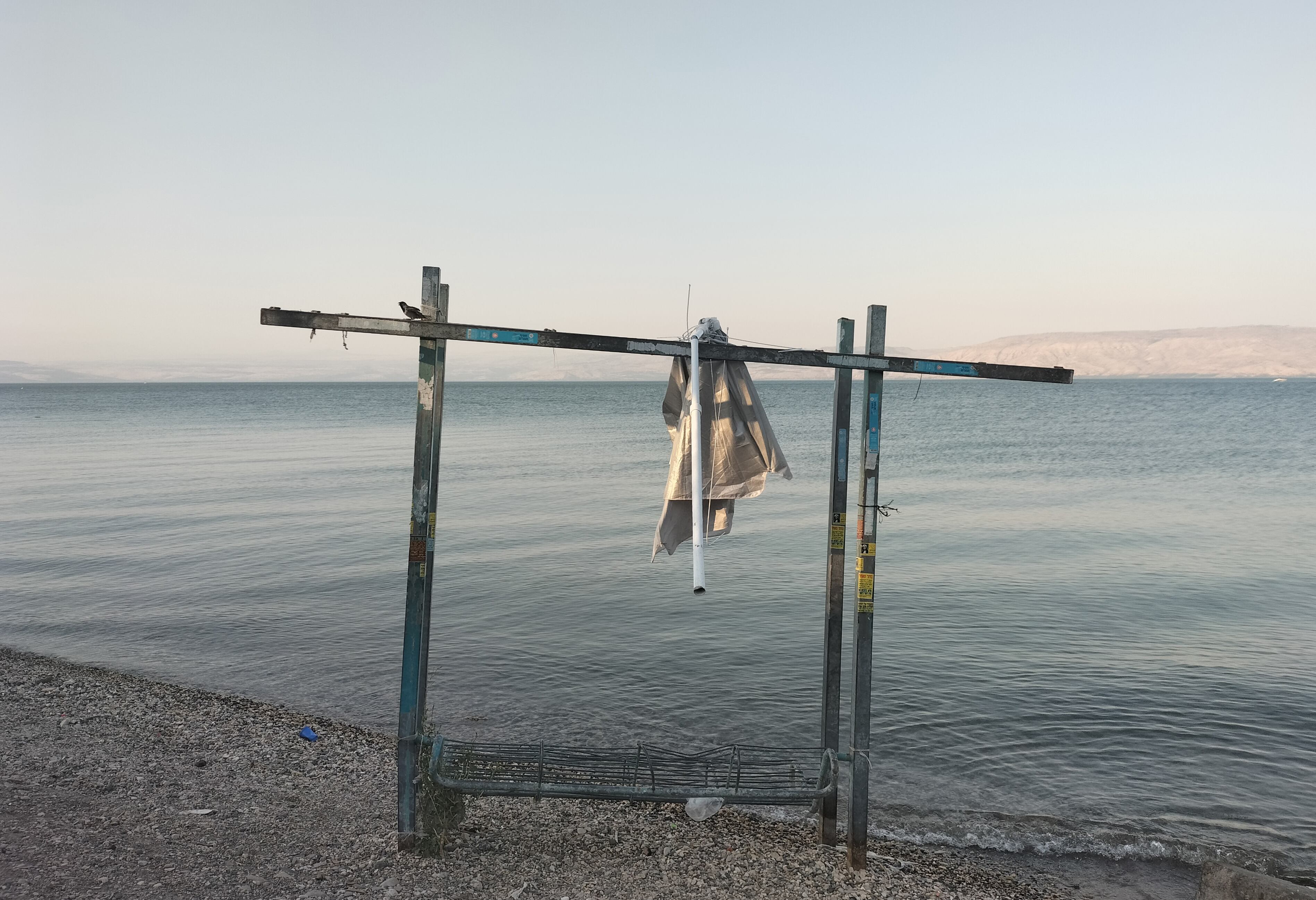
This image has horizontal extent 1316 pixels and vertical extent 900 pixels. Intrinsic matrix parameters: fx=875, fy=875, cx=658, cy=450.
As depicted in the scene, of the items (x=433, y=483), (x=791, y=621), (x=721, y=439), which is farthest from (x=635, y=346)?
(x=791, y=621)

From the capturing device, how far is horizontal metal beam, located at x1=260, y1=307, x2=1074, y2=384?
5.85 metres

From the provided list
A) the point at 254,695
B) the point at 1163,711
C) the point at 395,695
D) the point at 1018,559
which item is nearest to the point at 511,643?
the point at 395,695

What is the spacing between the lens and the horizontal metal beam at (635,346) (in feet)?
19.2

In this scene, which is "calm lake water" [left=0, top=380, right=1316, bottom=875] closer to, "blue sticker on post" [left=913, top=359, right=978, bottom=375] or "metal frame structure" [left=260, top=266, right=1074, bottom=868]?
"metal frame structure" [left=260, top=266, right=1074, bottom=868]

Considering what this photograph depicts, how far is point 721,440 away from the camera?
629cm

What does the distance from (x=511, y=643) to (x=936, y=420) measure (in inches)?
3139

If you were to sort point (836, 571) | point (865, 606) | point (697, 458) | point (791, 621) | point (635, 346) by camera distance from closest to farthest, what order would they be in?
1. point (697, 458)
2. point (635, 346)
3. point (865, 606)
4. point (836, 571)
5. point (791, 621)

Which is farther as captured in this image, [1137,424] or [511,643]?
[1137,424]

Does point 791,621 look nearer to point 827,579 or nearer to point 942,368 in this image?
point 827,579

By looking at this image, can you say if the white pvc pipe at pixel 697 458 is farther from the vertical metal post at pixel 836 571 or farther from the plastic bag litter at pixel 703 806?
the plastic bag litter at pixel 703 806

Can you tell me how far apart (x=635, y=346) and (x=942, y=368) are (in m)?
2.26

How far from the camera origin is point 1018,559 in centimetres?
2044

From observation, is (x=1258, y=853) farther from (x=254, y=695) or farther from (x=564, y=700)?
(x=254, y=695)

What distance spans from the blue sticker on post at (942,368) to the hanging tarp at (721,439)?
118cm
